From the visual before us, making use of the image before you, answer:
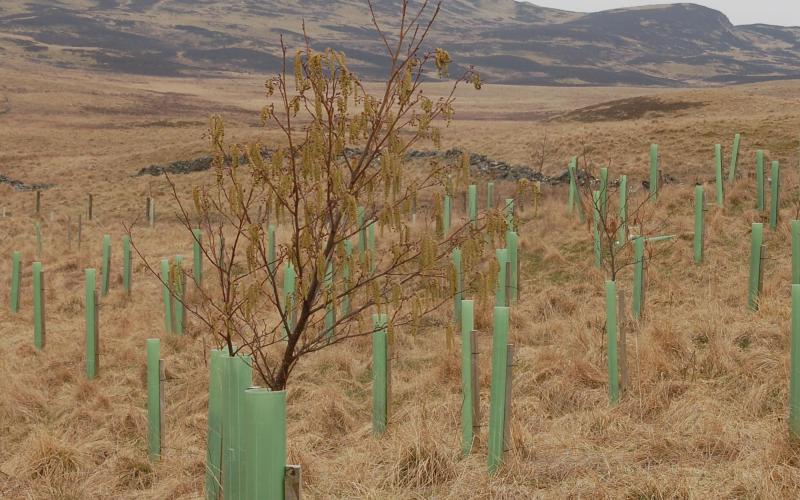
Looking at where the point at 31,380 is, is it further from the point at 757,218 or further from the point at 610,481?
the point at 757,218

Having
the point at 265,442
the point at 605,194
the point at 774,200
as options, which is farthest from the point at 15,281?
the point at 774,200

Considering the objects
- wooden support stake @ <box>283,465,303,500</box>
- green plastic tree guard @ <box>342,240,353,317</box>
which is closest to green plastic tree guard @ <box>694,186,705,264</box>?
green plastic tree guard @ <box>342,240,353,317</box>

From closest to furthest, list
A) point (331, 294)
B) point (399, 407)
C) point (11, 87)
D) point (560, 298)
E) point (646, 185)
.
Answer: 1. point (331, 294)
2. point (399, 407)
3. point (560, 298)
4. point (646, 185)
5. point (11, 87)

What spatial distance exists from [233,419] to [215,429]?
661 mm

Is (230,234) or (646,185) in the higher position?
(646,185)

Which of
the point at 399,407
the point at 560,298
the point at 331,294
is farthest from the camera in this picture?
the point at 560,298

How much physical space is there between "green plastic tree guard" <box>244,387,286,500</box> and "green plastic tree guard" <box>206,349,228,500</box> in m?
1.14

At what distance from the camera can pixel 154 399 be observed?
6598mm

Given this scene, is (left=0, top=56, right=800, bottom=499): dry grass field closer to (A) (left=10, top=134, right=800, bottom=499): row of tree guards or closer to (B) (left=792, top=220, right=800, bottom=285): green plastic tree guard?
(A) (left=10, top=134, right=800, bottom=499): row of tree guards

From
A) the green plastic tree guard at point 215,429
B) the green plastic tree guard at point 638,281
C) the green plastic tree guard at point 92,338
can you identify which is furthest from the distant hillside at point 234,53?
the green plastic tree guard at point 215,429

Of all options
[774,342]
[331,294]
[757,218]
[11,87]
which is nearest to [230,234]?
[757,218]

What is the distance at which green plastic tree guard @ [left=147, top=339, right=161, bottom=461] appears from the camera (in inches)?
255

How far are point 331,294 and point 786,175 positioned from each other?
13.9m

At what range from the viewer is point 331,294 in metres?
4.57
